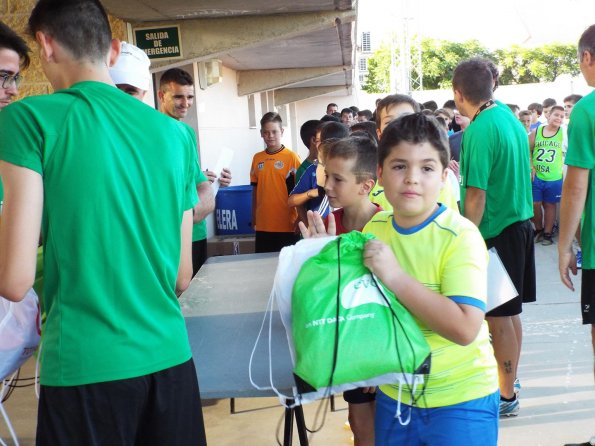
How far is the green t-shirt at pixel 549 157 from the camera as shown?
31.9 ft

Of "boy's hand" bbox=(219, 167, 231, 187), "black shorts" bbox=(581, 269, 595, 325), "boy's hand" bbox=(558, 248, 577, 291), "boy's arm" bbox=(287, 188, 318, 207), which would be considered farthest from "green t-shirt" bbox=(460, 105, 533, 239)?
"boy's hand" bbox=(219, 167, 231, 187)

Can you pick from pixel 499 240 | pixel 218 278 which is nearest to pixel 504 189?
pixel 499 240

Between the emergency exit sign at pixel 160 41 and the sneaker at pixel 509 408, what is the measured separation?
14.7 ft

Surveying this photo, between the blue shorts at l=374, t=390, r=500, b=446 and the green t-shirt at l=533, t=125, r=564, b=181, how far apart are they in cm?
840

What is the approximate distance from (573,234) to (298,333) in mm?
1985

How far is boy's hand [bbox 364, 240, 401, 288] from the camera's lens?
1.77 m

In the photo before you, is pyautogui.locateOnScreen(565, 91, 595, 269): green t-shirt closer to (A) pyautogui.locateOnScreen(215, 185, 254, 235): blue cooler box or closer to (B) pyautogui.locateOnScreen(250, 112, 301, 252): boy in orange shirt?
(B) pyautogui.locateOnScreen(250, 112, 301, 252): boy in orange shirt

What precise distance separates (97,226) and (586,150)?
7.76 ft

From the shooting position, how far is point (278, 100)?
19.2 m

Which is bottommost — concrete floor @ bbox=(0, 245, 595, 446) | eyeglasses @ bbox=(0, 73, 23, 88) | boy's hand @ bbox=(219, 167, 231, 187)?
concrete floor @ bbox=(0, 245, 595, 446)

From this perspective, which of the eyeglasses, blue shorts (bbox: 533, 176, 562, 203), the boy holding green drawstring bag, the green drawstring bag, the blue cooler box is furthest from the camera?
blue shorts (bbox: 533, 176, 562, 203)

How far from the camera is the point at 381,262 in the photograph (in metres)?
1.77

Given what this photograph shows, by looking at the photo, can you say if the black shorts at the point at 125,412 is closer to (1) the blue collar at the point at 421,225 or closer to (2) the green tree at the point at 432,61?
(1) the blue collar at the point at 421,225

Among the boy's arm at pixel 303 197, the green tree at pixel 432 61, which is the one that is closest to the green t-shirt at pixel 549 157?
the boy's arm at pixel 303 197
